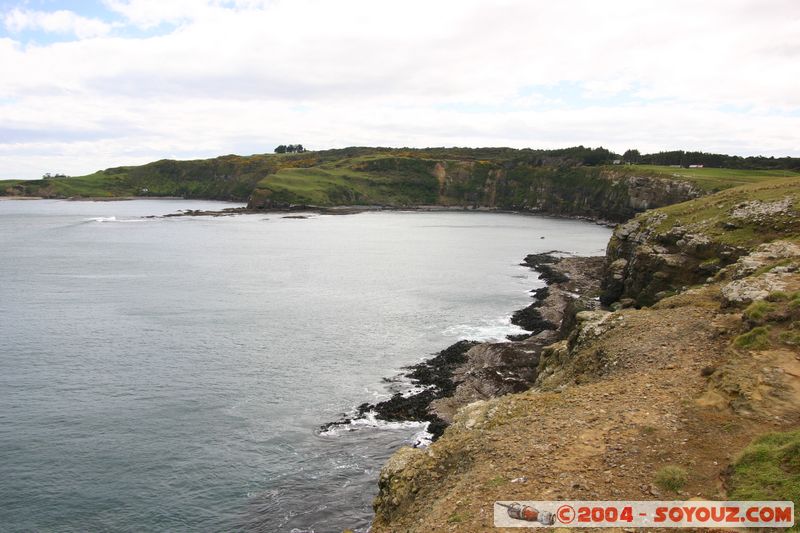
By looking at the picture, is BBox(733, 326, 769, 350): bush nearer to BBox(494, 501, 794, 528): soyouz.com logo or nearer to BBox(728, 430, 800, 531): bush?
BBox(728, 430, 800, 531): bush

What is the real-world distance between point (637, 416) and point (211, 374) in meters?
35.9

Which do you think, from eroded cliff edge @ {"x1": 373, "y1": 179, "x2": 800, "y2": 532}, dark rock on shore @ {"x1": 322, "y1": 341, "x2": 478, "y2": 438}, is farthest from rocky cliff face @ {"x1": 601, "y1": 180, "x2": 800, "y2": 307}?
dark rock on shore @ {"x1": 322, "y1": 341, "x2": 478, "y2": 438}

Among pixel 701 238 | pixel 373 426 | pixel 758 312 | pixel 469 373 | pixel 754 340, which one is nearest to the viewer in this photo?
pixel 754 340

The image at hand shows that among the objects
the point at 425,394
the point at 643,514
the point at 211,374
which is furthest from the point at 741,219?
the point at 211,374

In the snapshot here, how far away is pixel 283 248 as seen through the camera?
126 m

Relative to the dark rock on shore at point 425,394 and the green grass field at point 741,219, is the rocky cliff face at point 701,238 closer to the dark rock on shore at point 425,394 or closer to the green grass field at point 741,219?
the green grass field at point 741,219

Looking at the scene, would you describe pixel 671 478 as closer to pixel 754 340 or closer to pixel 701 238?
pixel 754 340

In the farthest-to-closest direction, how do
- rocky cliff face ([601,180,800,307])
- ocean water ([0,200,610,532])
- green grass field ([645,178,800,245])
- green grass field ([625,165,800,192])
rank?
green grass field ([625,165,800,192])
rocky cliff face ([601,180,800,307])
green grass field ([645,178,800,245])
ocean water ([0,200,610,532])

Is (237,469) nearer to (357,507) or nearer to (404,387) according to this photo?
(357,507)

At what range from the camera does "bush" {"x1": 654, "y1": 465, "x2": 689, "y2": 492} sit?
1547cm

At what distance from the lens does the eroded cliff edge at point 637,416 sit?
1634cm

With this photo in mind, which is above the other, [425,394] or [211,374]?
[211,374]

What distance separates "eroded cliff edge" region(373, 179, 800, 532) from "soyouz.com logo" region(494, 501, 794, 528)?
0.40 meters

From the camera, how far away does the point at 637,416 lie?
770 inches
